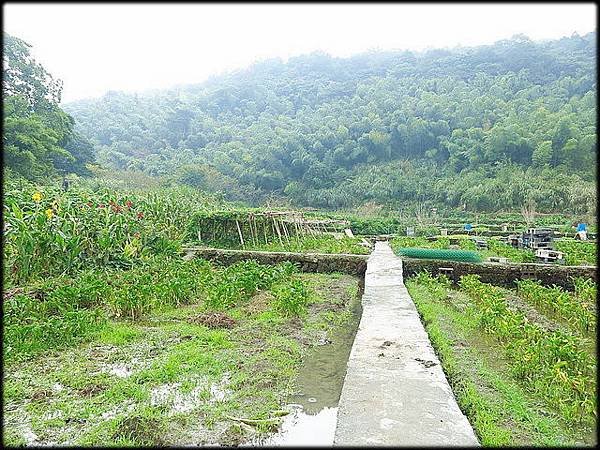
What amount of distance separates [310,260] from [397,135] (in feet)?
122

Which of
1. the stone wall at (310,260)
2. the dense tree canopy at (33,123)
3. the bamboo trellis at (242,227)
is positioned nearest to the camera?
the stone wall at (310,260)

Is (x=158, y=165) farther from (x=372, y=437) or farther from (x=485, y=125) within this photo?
(x=372, y=437)

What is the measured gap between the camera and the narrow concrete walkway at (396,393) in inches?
138

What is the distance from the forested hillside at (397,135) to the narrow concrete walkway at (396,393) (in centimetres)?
2589

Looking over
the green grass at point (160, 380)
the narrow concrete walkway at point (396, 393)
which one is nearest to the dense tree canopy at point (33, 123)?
the green grass at point (160, 380)

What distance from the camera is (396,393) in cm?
426

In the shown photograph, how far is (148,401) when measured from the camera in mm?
4488

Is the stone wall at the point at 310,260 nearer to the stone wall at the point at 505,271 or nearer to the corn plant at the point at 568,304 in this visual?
the stone wall at the point at 505,271

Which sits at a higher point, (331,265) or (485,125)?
(485,125)

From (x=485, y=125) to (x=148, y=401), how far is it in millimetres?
46322

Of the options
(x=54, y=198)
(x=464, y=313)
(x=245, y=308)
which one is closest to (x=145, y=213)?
(x=54, y=198)

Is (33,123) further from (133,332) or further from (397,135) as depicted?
(397,135)

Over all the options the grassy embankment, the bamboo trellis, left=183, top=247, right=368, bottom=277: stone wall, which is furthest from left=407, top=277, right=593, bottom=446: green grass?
the bamboo trellis

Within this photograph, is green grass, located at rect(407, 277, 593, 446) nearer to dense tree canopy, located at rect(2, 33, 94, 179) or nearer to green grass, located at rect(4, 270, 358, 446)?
green grass, located at rect(4, 270, 358, 446)
